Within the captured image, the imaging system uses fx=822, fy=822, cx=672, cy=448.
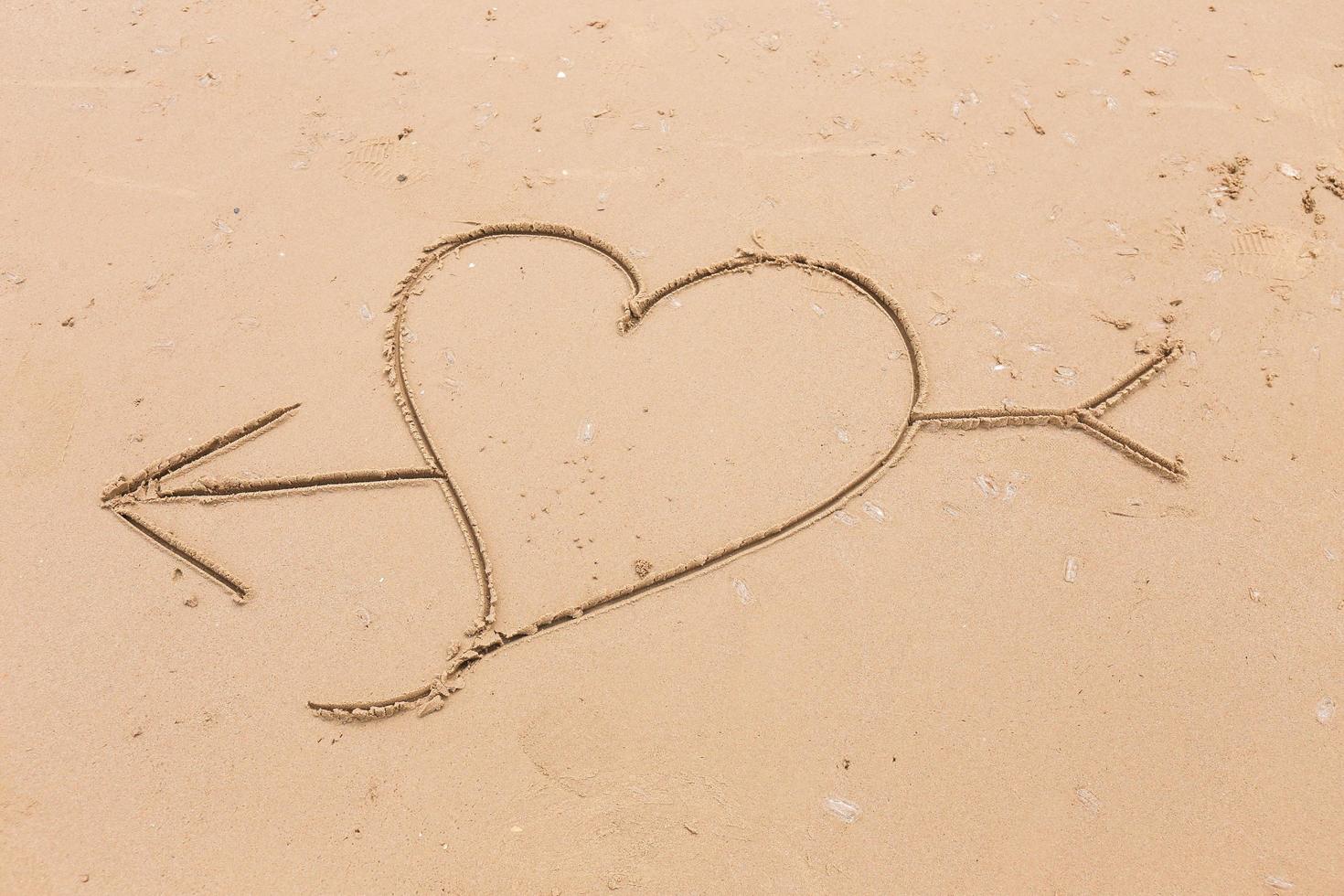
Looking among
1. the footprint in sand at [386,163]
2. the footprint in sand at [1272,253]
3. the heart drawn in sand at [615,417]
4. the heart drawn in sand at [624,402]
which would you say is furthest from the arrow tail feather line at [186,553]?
the footprint in sand at [1272,253]

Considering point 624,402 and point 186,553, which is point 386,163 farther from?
point 186,553

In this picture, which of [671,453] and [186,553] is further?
[671,453]

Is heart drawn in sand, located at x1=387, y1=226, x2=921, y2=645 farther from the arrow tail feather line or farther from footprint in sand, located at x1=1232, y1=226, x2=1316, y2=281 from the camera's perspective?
footprint in sand, located at x1=1232, y1=226, x2=1316, y2=281

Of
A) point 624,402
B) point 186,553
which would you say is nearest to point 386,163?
point 624,402

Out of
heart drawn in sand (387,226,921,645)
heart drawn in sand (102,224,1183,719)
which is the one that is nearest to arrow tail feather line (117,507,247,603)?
heart drawn in sand (102,224,1183,719)

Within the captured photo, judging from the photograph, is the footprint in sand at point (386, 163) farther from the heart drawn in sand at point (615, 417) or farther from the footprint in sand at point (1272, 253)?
the footprint in sand at point (1272, 253)

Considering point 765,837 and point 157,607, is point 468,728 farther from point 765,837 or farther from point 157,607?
point 157,607
